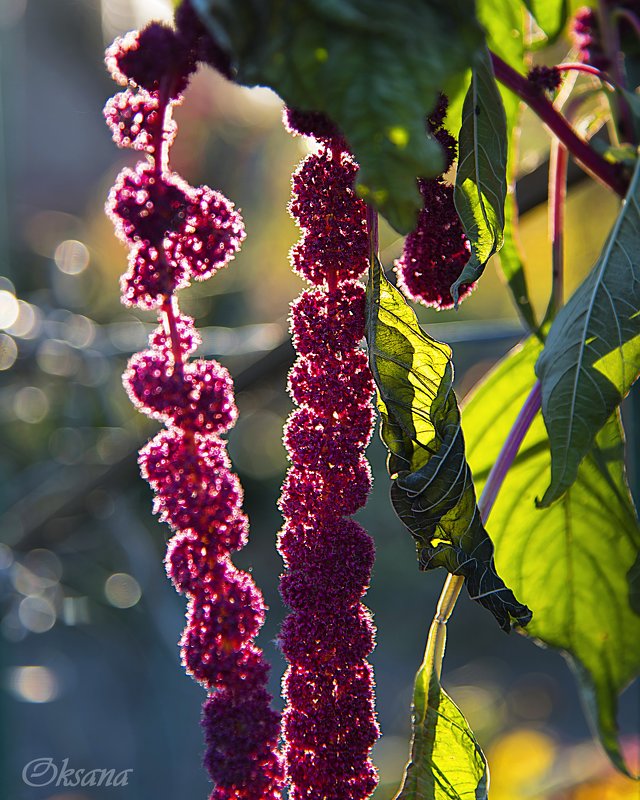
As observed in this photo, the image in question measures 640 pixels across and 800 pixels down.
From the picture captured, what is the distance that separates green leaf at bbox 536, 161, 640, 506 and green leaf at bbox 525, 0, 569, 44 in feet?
0.69

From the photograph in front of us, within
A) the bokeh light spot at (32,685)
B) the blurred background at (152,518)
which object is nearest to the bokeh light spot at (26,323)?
the blurred background at (152,518)

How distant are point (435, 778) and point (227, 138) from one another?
3.06 meters

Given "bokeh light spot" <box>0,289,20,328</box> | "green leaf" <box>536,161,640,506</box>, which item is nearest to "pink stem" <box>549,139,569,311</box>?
"green leaf" <box>536,161,640,506</box>

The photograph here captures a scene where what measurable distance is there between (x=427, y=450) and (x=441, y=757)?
0.40 feet

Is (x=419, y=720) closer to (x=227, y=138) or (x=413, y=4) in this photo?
(x=413, y=4)

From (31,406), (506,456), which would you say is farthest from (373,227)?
(31,406)

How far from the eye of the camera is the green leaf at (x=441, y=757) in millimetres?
325

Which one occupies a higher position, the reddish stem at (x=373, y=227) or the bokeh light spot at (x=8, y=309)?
the reddish stem at (x=373, y=227)

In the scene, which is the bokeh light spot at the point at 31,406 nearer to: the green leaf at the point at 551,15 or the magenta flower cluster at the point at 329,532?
the green leaf at the point at 551,15

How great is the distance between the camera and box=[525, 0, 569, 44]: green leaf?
499 mm

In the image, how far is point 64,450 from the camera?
183cm

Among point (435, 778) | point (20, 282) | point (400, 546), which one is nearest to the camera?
point (435, 778)

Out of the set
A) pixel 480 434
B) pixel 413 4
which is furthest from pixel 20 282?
pixel 413 4

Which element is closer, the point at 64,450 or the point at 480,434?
the point at 480,434
